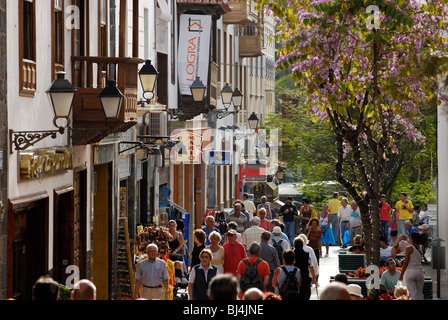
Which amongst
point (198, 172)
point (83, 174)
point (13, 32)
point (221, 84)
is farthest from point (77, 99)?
point (221, 84)

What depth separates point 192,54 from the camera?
2767 centimetres

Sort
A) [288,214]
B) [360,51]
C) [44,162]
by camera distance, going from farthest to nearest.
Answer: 1. [288,214]
2. [360,51]
3. [44,162]

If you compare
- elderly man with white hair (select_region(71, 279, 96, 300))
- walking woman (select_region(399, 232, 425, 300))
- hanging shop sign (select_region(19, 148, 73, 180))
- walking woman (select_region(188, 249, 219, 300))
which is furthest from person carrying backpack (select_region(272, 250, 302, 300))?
elderly man with white hair (select_region(71, 279, 96, 300))

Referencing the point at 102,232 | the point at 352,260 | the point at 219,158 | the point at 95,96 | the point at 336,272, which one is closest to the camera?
→ the point at 95,96

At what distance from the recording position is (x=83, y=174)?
16.3 meters

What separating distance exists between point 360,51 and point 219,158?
47.5 ft

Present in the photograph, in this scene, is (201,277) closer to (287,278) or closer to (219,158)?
(287,278)

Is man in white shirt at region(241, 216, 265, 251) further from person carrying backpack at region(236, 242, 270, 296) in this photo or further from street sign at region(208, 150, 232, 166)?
street sign at region(208, 150, 232, 166)

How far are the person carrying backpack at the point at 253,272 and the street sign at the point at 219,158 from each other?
14.9 metres

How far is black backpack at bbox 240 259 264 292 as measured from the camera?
1407 cm

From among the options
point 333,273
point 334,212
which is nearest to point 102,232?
point 333,273

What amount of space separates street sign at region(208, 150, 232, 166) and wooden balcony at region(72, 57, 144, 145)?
12.7 metres

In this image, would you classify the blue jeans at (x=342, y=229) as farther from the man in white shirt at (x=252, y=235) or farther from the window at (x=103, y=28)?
the window at (x=103, y=28)
